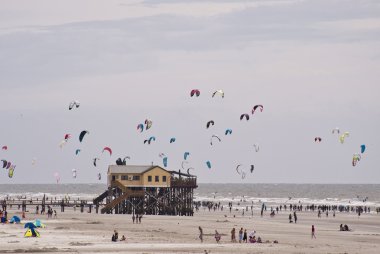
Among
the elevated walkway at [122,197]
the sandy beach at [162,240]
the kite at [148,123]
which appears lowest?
the sandy beach at [162,240]

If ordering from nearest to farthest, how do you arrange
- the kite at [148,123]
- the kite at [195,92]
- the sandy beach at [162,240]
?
1. the sandy beach at [162,240]
2. the kite at [195,92]
3. the kite at [148,123]

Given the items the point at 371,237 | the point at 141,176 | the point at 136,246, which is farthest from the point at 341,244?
the point at 141,176

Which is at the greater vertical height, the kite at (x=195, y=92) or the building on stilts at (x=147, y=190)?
the kite at (x=195, y=92)

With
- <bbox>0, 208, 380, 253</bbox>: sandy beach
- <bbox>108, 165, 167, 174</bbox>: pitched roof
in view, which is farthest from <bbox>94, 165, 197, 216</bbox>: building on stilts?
<bbox>0, 208, 380, 253</bbox>: sandy beach

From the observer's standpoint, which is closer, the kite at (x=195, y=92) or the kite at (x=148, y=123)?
the kite at (x=195, y=92)

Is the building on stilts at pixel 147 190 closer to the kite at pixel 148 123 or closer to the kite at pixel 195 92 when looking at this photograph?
the kite at pixel 148 123

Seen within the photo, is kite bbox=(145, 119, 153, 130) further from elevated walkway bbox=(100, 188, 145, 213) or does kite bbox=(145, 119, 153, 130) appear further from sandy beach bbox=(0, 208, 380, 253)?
sandy beach bbox=(0, 208, 380, 253)

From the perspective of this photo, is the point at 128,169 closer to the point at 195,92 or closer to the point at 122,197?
the point at 122,197

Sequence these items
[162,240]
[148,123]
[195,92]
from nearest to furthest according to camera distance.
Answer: [162,240] < [195,92] < [148,123]

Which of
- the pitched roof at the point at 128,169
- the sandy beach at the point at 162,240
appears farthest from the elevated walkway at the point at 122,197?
the sandy beach at the point at 162,240

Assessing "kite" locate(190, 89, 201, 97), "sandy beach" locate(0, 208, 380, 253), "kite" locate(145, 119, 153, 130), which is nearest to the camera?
"sandy beach" locate(0, 208, 380, 253)

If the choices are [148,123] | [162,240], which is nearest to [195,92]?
[148,123]

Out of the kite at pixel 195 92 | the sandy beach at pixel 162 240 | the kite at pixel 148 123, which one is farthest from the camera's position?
the kite at pixel 148 123

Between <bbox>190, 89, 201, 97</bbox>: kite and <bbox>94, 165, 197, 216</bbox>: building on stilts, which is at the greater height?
<bbox>190, 89, 201, 97</bbox>: kite
